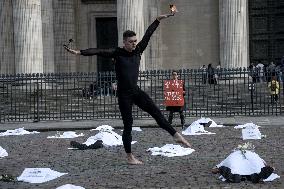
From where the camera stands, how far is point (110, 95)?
A: 23.3 meters

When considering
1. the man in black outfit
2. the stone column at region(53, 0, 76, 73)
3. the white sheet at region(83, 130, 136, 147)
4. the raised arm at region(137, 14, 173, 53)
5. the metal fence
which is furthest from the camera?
the stone column at region(53, 0, 76, 73)

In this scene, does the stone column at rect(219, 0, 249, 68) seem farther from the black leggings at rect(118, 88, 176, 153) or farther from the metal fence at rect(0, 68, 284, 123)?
the black leggings at rect(118, 88, 176, 153)

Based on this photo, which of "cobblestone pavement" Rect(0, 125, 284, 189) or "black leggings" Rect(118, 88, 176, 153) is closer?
"cobblestone pavement" Rect(0, 125, 284, 189)

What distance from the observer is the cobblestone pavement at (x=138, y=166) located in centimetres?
905

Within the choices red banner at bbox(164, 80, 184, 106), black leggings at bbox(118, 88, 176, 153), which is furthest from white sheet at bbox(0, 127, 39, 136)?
black leggings at bbox(118, 88, 176, 153)

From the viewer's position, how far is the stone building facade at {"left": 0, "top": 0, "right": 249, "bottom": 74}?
28391 mm

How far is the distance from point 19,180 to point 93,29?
25687 mm

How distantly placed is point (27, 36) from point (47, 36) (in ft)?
11.1

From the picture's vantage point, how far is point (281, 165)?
10344 mm

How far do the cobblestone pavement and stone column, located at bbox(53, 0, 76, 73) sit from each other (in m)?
16.0

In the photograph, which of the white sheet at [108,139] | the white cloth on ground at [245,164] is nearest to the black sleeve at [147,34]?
the white cloth on ground at [245,164]

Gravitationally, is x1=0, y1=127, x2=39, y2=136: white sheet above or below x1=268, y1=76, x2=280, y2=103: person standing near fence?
below

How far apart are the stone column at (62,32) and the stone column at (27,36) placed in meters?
3.83

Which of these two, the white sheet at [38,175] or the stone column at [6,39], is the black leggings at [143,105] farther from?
the stone column at [6,39]
